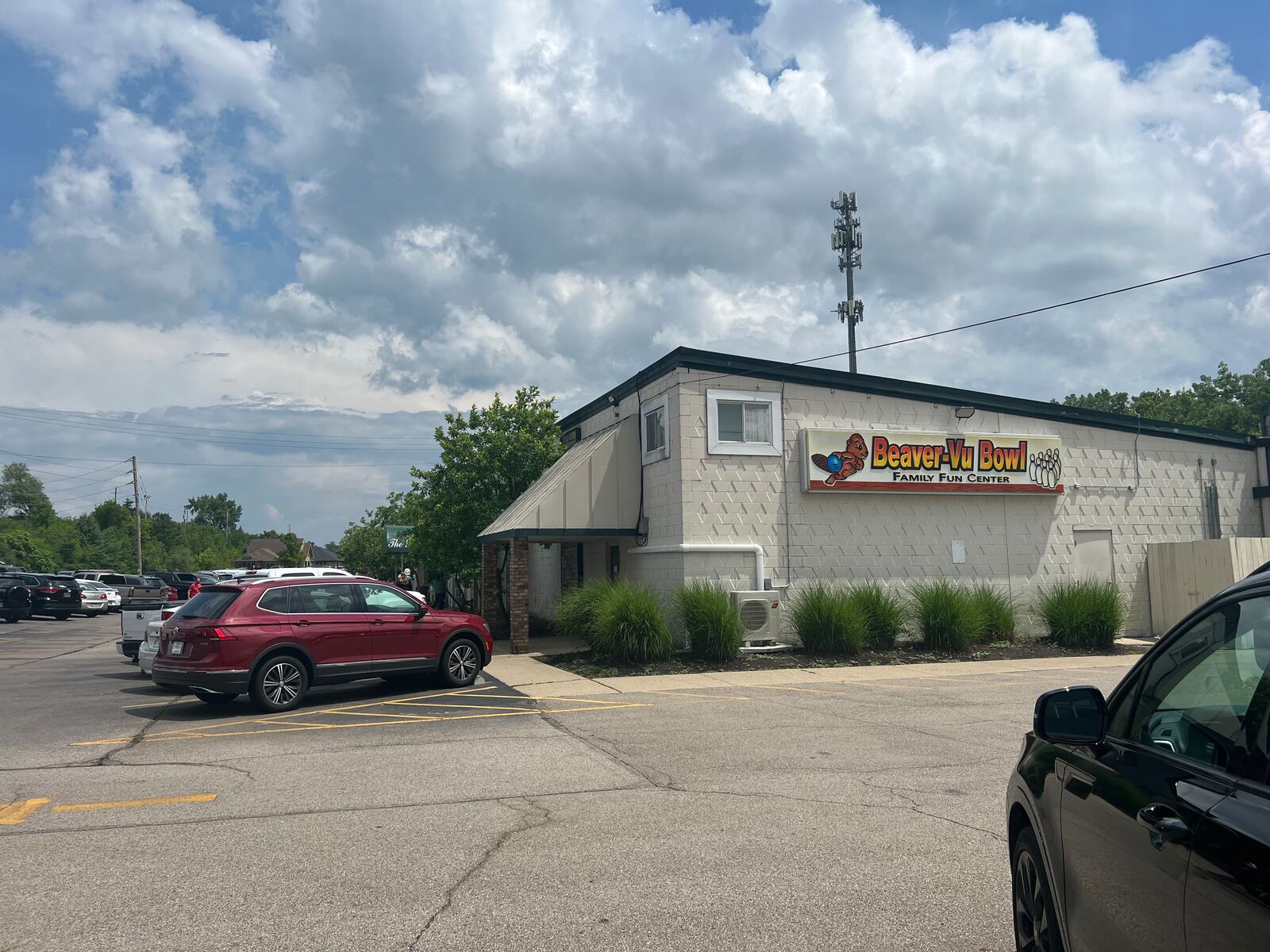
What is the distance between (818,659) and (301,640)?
9548 millimetres

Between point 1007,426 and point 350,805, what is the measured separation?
18.9 meters

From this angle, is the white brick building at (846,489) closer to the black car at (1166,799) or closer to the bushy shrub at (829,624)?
the bushy shrub at (829,624)

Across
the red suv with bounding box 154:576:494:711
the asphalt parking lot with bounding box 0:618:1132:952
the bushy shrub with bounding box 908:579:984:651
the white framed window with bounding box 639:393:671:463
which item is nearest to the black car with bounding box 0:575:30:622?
the white framed window with bounding box 639:393:671:463

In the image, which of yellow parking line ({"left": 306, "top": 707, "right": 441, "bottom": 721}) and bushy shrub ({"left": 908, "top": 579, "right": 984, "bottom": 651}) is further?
bushy shrub ({"left": 908, "top": 579, "right": 984, "bottom": 651})

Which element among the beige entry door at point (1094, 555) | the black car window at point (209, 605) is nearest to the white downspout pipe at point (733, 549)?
the beige entry door at point (1094, 555)

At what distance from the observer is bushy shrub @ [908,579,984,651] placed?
1923cm

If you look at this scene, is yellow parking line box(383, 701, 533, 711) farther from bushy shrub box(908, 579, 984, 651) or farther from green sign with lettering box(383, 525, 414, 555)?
green sign with lettering box(383, 525, 414, 555)

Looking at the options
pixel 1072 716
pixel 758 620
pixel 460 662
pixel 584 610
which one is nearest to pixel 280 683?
pixel 460 662

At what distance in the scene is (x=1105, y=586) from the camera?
824 inches

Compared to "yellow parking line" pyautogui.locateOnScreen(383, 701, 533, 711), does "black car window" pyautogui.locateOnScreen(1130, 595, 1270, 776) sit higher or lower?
higher

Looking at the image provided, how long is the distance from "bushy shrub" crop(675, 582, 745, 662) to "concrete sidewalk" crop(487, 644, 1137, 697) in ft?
2.73

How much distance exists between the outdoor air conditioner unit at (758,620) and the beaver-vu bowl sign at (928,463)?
2.78 meters

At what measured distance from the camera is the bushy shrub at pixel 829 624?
Answer: 1861cm

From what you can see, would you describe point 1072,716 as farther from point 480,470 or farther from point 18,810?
point 480,470
